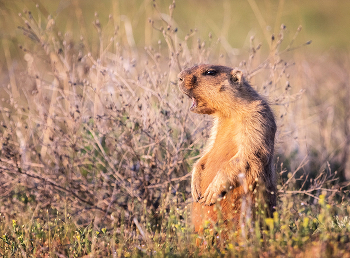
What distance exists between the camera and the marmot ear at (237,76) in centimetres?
405

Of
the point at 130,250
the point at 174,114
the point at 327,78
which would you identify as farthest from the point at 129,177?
the point at 327,78

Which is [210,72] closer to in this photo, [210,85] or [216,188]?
[210,85]

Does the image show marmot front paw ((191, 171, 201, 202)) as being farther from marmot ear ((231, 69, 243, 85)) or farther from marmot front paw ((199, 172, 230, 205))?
marmot ear ((231, 69, 243, 85))

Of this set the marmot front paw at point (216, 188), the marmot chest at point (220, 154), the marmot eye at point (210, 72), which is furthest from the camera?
the marmot eye at point (210, 72)

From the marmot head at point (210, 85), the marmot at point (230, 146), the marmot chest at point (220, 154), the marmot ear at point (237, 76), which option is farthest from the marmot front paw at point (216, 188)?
the marmot ear at point (237, 76)

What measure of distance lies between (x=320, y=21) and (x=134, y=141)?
24.2 m

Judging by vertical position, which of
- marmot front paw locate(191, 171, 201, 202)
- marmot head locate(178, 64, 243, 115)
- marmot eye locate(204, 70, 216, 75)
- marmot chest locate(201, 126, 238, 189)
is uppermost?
marmot eye locate(204, 70, 216, 75)

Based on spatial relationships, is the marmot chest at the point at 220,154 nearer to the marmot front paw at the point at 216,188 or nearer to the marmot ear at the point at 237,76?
the marmot front paw at the point at 216,188

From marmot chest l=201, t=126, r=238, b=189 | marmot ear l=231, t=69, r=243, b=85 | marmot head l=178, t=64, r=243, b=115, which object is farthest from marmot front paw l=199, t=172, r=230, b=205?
marmot ear l=231, t=69, r=243, b=85

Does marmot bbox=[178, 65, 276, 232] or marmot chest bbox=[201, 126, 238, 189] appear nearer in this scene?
marmot bbox=[178, 65, 276, 232]

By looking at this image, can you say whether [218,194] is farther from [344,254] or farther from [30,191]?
[30,191]

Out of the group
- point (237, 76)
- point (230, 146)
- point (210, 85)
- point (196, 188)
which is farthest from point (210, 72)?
point (196, 188)

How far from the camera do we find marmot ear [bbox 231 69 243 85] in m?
4.05

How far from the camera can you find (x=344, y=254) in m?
2.54
